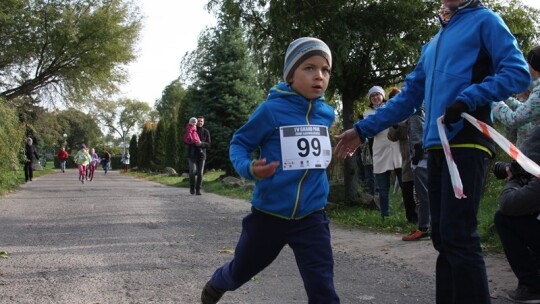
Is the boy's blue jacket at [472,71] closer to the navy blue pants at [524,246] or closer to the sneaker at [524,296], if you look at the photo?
the navy blue pants at [524,246]

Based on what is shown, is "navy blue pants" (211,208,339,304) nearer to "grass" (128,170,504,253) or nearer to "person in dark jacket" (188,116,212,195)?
"grass" (128,170,504,253)

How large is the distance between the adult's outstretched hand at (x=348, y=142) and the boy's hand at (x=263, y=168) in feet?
2.64

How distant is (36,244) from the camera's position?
21.5ft

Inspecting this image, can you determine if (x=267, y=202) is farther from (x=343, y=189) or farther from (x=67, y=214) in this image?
(x=67, y=214)

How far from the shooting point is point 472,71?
2.94 meters

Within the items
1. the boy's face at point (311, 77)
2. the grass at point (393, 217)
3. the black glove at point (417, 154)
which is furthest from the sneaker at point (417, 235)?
the boy's face at point (311, 77)

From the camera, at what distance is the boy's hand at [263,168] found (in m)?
2.88

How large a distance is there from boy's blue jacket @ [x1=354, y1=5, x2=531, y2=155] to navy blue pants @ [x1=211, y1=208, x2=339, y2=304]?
843 millimetres

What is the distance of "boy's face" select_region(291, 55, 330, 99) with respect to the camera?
3291 mm

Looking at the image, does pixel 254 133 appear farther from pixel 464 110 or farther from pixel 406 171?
pixel 406 171

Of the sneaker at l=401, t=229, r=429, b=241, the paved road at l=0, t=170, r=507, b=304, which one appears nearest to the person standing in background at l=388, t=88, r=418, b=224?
the paved road at l=0, t=170, r=507, b=304

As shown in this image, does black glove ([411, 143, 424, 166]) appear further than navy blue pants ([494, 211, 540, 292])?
Yes

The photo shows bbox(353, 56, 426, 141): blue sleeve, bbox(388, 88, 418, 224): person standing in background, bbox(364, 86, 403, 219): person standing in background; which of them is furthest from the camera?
bbox(364, 86, 403, 219): person standing in background

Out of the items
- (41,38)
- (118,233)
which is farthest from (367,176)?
(41,38)
